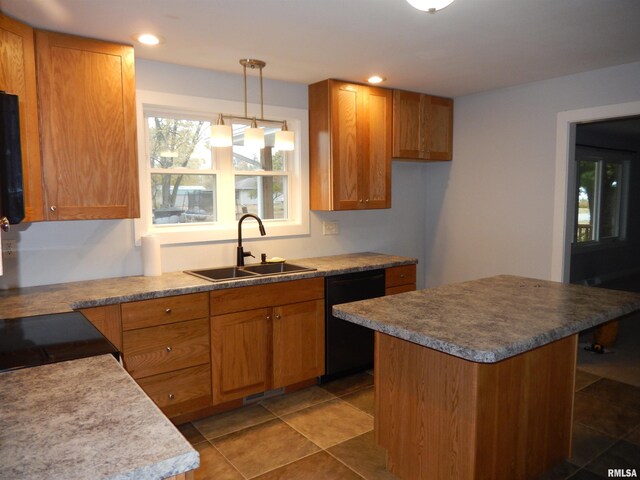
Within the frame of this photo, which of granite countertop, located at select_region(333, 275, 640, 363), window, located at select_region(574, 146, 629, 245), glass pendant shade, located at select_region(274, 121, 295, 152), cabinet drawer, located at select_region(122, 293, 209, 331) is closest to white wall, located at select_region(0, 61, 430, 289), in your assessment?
glass pendant shade, located at select_region(274, 121, 295, 152)

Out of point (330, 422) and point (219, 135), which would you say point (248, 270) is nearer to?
point (219, 135)

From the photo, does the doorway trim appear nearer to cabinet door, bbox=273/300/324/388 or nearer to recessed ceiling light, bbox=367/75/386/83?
recessed ceiling light, bbox=367/75/386/83

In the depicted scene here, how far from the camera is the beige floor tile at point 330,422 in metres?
2.69

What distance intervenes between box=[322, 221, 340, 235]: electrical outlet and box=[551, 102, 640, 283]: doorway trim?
69.3 inches

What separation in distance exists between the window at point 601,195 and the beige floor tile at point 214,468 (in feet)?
17.3

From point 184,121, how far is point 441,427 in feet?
8.57

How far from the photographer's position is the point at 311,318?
3.21m

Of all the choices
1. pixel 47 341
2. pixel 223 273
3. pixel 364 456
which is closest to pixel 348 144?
pixel 223 273

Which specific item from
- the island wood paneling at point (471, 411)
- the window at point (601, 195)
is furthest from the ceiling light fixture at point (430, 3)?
the window at point (601, 195)

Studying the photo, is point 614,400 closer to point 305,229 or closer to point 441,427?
point 441,427

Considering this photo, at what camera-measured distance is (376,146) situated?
3.82 m

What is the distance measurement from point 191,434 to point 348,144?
2.35 meters

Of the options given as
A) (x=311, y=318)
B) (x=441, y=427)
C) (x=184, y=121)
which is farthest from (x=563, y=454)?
(x=184, y=121)

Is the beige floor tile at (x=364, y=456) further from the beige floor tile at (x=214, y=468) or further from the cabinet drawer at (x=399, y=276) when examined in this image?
the cabinet drawer at (x=399, y=276)
